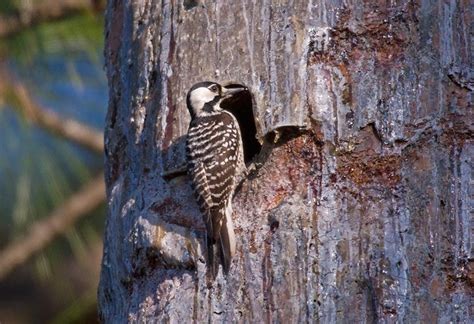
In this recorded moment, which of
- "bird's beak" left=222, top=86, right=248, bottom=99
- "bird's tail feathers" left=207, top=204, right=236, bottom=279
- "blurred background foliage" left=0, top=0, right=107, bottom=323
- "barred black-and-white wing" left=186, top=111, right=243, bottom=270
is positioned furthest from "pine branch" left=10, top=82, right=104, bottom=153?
"bird's tail feathers" left=207, top=204, right=236, bottom=279

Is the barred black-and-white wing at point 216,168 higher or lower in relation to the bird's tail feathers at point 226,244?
higher

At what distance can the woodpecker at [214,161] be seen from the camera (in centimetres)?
312

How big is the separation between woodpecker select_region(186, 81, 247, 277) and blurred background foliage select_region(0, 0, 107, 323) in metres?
1.39

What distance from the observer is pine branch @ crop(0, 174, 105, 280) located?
494 centimetres

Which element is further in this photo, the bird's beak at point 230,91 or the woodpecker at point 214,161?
the bird's beak at point 230,91

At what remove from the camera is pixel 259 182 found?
323 cm

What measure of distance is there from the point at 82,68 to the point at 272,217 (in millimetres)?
2297

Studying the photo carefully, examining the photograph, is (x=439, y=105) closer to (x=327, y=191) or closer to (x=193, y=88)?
(x=327, y=191)

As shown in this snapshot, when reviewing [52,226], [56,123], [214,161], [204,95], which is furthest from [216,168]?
[52,226]

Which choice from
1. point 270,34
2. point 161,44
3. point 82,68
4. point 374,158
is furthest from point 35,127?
point 374,158

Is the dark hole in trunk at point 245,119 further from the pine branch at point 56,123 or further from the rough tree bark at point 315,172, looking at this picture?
the pine branch at point 56,123

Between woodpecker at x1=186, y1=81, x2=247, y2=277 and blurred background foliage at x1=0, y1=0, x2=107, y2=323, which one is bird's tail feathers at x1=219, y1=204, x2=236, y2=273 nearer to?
woodpecker at x1=186, y1=81, x2=247, y2=277

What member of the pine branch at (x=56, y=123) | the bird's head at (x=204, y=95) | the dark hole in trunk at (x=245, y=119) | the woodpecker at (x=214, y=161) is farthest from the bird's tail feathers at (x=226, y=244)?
the pine branch at (x=56, y=123)

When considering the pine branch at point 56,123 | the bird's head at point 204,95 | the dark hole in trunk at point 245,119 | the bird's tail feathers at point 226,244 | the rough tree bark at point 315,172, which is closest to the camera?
the rough tree bark at point 315,172
